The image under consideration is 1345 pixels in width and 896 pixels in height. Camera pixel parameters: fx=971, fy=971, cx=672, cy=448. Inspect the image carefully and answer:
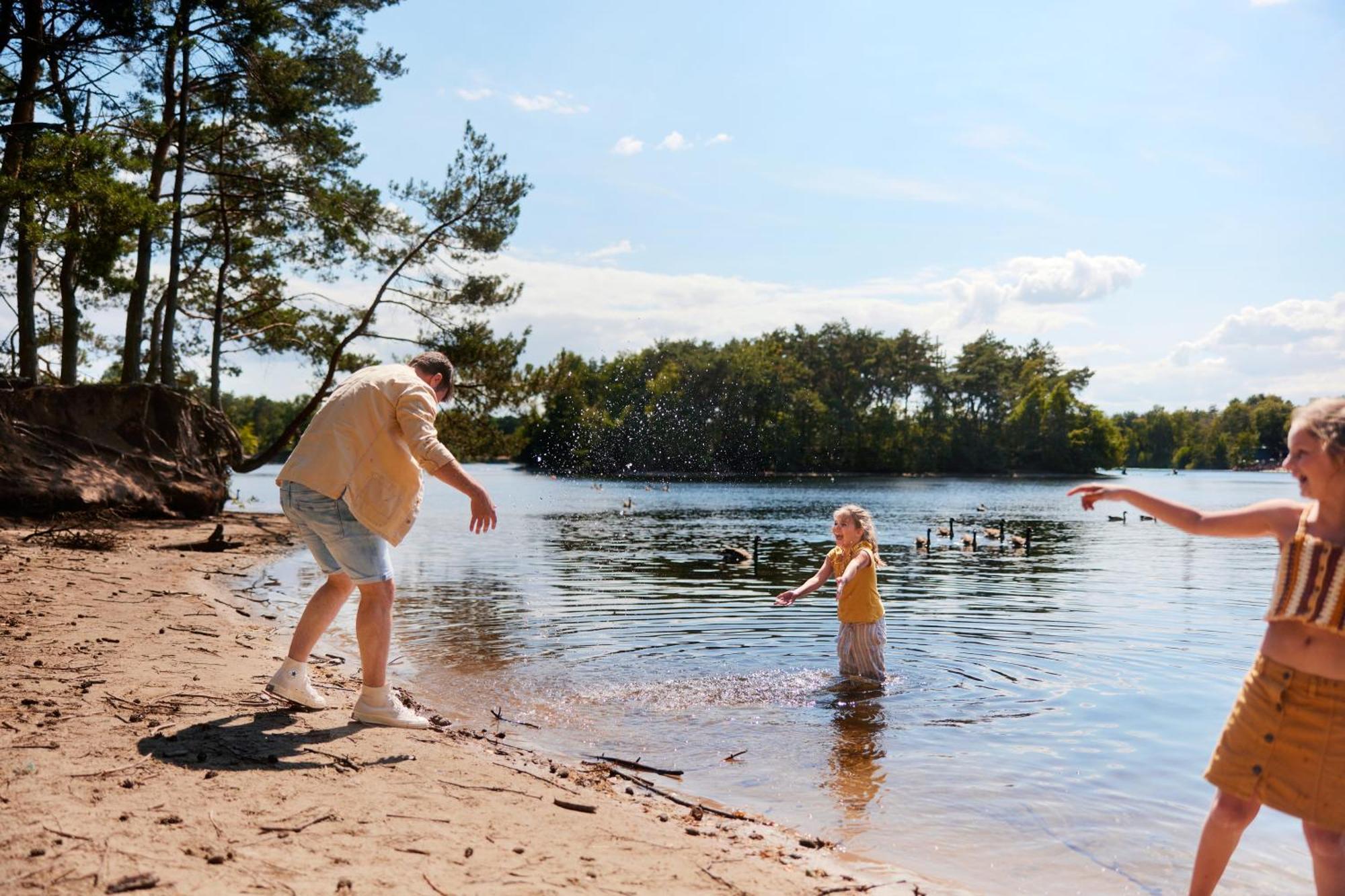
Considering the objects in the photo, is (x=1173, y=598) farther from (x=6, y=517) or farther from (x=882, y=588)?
(x=6, y=517)

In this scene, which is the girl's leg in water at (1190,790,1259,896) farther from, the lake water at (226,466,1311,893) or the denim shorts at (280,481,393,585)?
the denim shorts at (280,481,393,585)

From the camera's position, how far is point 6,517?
→ 1581 cm

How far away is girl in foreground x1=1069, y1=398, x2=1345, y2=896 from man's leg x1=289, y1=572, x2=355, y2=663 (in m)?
4.06

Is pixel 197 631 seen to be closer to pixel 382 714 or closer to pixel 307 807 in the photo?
pixel 382 714

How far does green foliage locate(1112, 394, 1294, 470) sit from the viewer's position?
15288cm

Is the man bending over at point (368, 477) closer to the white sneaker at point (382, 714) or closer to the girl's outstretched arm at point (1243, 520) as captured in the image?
the white sneaker at point (382, 714)

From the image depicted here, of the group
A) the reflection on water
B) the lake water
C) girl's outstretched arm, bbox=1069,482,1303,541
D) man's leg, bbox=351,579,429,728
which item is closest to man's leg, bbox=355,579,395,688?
man's leg, bbox=351,579,429,728

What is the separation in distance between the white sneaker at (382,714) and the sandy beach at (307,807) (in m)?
0.07

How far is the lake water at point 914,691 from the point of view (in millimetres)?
5082

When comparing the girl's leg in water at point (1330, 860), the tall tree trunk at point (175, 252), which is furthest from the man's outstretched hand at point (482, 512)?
the tall tree trunk at point (175, 252)

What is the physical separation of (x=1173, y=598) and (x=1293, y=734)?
13.9m

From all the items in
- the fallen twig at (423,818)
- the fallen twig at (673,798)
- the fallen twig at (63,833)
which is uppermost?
the fallen twig at (63,833)

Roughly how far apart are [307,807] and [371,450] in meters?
1.87

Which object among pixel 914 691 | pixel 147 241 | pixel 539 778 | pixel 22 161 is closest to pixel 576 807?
pixel 539 778
